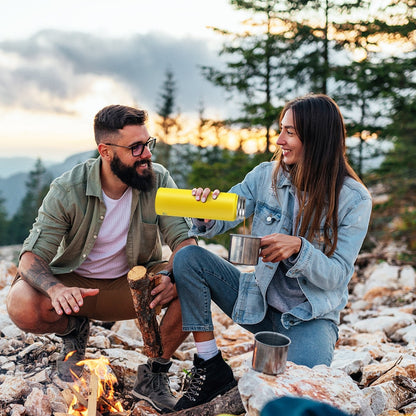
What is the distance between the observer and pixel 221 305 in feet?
12.7

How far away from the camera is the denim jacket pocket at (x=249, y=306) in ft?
12.0

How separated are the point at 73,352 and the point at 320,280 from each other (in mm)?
2251

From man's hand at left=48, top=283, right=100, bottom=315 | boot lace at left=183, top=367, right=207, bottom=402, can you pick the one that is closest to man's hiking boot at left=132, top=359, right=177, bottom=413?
boot lace at left=183, top=367, right=207, bottom=402

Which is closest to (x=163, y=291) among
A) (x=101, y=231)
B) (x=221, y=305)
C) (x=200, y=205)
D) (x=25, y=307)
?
(x=221, y=305)

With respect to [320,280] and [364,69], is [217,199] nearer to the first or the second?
[320,280]

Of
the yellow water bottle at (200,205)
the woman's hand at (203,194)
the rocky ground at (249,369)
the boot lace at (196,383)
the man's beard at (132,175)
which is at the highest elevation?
the man's beard at (132,175)

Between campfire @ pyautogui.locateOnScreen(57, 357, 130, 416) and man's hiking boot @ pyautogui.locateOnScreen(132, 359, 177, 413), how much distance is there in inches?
7.3

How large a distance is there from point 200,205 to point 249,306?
0.88 metres

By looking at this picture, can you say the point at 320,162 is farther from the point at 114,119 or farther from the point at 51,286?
the point at 51,286

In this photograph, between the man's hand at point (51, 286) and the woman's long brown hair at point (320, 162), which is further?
the man's hand at point (51, 286)

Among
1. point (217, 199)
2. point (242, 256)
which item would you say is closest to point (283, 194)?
point (217, 199)

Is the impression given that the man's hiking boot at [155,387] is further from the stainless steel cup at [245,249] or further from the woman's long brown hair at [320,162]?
the woman's long brown hair at [320,162]

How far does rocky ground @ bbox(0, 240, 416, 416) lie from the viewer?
2.95 meters

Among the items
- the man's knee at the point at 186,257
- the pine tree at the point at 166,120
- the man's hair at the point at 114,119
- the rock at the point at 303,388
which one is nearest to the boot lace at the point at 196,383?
the rock at the point at 303,388
